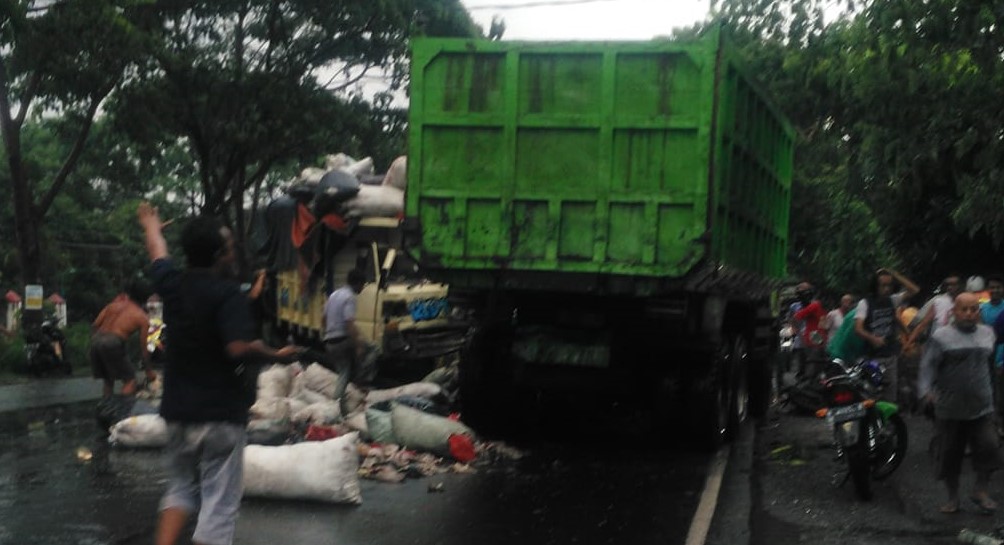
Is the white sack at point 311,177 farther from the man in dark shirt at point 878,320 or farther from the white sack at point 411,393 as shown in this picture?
the man in dark shirt at point 878,320

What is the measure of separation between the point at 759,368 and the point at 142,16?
13012mm

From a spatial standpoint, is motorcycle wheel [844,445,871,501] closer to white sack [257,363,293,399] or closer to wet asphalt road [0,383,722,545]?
wet asphalt road [0,383,722,545]

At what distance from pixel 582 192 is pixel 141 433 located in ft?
13.8

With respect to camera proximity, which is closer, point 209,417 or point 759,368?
point 209,417

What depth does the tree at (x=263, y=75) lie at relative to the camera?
26688 millimetres

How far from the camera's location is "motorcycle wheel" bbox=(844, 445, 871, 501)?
973 centimetres

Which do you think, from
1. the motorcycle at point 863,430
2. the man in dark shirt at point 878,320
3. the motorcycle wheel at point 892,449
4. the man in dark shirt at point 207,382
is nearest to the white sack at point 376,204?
the man in dark shirt at point 878,320

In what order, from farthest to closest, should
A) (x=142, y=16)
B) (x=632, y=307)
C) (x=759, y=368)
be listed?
(x=142, y=16) < (x=759, y=368) < (x=632, y=307)

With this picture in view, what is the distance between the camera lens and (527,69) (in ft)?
35.5

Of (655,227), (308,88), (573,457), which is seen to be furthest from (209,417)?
(308,88)

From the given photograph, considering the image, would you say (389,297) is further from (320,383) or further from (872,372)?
(872,372)

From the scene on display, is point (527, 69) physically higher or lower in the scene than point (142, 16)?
lower

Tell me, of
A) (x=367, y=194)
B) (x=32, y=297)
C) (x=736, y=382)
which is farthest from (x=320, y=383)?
(x=32, y=297)

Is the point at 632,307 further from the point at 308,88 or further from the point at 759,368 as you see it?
the point at 308,88
